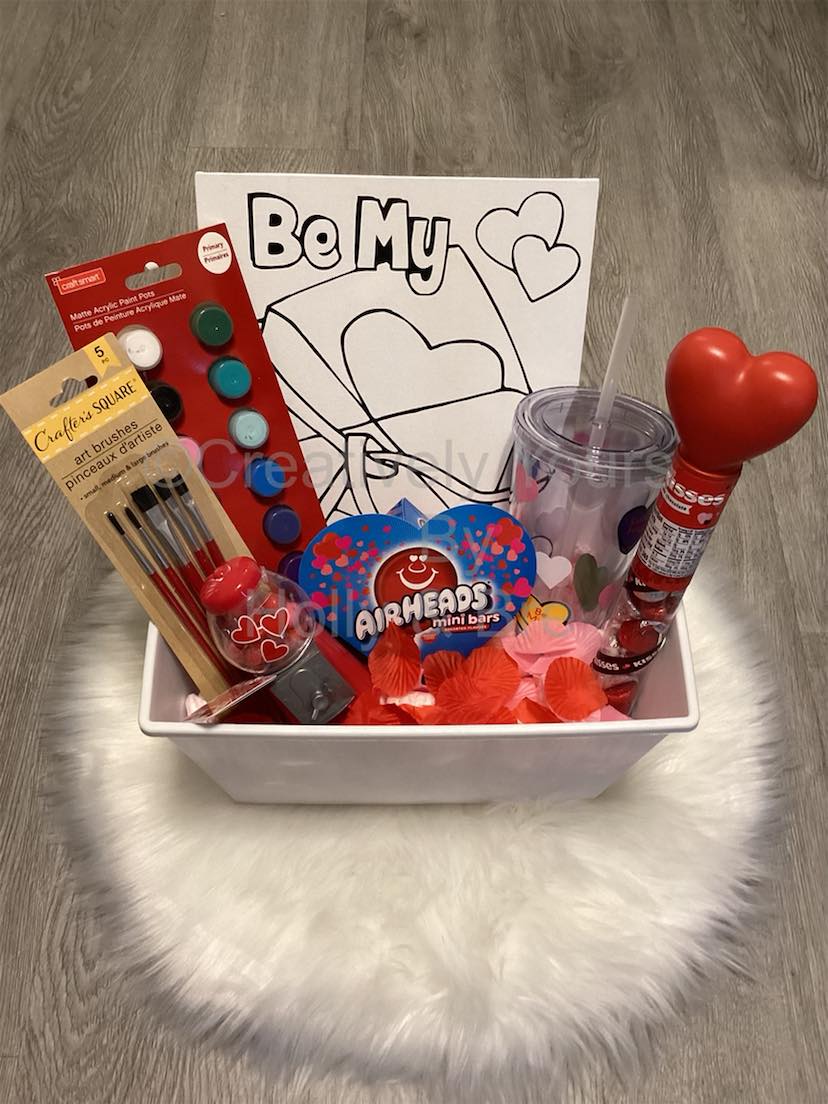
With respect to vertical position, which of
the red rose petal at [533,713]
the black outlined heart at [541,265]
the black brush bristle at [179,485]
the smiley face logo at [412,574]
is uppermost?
the black outlined heart at [541,265]

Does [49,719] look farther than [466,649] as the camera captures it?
Yes

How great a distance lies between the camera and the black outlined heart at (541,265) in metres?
0.62

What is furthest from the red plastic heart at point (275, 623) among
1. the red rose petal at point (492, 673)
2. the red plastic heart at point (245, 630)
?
the red rose petal at point (492, 673)

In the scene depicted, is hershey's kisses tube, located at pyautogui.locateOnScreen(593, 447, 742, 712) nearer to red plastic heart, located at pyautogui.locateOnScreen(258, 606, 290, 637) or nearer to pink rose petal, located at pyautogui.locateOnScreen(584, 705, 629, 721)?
pink rose petal, located at pyautogui.locateOnScreen(584, 705, 629, 721)

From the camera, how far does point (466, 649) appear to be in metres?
0.58

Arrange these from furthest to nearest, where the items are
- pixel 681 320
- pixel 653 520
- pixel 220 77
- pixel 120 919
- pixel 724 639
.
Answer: pixel 220 77
pixel 681 320
pixel 724 639
pixel 120 919
pixel 653 520

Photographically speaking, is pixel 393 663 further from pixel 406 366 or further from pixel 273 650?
pixel 406 366

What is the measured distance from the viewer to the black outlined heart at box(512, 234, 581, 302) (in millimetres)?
623

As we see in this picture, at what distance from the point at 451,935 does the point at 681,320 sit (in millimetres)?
738

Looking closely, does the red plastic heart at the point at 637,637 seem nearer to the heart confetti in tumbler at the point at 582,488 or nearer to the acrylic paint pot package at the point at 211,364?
the heart confetti in tumbler at the point at 582,488

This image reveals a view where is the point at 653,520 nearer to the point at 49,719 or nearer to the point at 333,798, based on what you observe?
the point at 333,798

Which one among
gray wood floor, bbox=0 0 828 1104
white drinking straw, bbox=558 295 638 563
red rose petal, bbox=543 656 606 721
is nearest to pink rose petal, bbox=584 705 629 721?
red rose petal, bbox=543 656 606 721

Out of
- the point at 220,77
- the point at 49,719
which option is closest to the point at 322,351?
the point at 49,719

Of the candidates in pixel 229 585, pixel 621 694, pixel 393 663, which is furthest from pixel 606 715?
pixel 229 585
